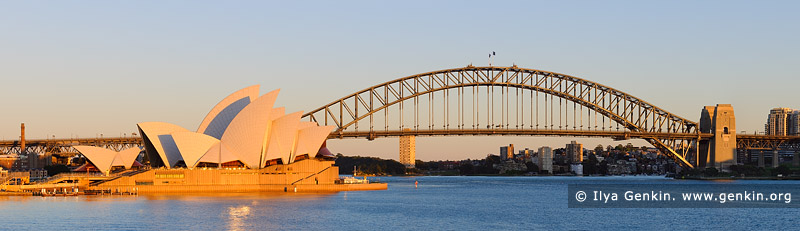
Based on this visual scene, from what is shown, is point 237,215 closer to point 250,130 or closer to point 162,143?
point 250,130

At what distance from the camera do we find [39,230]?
42.2 metres

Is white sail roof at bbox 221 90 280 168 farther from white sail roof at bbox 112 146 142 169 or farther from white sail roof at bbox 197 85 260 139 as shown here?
white sail roof at bbox 112 146 142 169

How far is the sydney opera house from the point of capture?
75.9 m

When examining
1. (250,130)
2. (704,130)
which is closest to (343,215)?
(250,130)

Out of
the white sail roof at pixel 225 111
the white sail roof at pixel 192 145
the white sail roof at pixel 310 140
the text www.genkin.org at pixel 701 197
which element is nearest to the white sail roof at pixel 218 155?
the white sail roof at pixel 192 145

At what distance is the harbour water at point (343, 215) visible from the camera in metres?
45.3

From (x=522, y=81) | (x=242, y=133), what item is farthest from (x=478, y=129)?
(x=242, y=133)

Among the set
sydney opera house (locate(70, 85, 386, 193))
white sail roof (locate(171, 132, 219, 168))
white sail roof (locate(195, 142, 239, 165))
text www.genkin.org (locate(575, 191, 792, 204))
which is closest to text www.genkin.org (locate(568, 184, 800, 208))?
text www.genkin.org (locate(575, 191, 792, 204))

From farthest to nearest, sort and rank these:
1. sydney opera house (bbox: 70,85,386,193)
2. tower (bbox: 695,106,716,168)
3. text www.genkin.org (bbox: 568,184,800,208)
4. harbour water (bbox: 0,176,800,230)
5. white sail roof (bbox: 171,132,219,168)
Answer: tower (bbox: 695,106,716,168) < white sail roof (bbox: 171,132,219,168) < sydney opera house (bbox: 70,85,386,193) < text www.genkin.org (bbox: 568,184,800,208) < harbour water (bbox: 0,176,800,230)

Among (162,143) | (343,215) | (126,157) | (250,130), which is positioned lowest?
(343,215)

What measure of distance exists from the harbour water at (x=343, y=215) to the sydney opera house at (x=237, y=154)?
901 cm

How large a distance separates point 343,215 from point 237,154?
27589mm

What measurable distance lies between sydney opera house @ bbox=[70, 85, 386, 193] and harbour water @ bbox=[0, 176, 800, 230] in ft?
29.6

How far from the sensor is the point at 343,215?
169 ft
